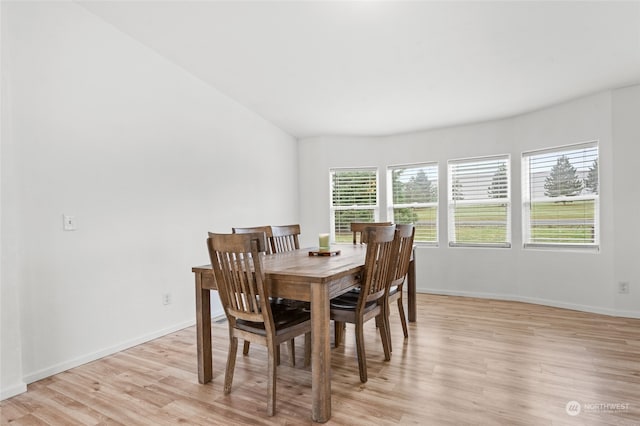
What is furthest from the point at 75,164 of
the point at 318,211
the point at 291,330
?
the point at 318,211

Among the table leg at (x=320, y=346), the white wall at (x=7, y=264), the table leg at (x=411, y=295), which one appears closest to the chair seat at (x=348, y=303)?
the table leg at (x=320, y=346)

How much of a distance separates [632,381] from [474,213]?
2706mm

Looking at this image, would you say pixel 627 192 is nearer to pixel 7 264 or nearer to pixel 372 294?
pixel 372 294

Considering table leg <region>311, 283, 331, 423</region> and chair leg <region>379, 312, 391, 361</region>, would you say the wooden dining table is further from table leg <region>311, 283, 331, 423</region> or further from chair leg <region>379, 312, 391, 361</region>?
chair leg <region>379, 312, 391, 361</region>

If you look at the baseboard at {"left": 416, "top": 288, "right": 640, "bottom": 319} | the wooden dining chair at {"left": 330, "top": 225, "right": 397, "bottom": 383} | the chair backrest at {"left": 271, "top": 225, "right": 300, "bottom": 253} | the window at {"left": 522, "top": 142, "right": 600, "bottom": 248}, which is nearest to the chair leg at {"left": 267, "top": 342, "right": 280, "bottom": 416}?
the wooden dining chair at {"left": 330, "top": 225, "right": 397, "bottom": 383}

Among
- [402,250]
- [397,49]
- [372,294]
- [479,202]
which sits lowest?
[372,294]

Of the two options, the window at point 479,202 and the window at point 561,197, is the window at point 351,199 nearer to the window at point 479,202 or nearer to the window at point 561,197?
the window at point 479,202

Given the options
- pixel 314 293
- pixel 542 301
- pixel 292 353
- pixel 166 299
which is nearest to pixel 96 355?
pixel 166 299

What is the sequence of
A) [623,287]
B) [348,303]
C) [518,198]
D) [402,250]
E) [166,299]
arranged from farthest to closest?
[518,198], [623,287], [166,299], [402,250], [348,303]

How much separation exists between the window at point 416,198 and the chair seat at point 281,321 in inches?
125

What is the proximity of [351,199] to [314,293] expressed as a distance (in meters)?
3.60

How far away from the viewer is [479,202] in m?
4.69

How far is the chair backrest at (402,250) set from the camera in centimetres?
269

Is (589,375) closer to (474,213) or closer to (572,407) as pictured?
(572,407)
